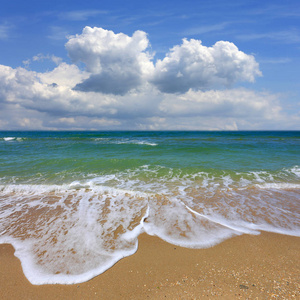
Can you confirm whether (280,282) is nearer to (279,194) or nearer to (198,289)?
(198,289)

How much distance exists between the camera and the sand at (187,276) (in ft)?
8.38

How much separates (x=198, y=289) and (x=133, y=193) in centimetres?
448

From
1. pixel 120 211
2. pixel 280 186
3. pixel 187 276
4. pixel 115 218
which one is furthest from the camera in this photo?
pixel 280 186

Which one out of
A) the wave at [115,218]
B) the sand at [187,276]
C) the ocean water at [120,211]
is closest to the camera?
the sand at [187,276]

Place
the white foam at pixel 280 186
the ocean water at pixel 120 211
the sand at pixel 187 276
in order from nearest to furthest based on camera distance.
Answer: the sand at pixel 187 276
the ocean water at pixel 120 211
the white foam at pixel 280 186

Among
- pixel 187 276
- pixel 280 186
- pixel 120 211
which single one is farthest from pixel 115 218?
pixel 280 186

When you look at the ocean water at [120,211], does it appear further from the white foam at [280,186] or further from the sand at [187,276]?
the sand at [187,276]

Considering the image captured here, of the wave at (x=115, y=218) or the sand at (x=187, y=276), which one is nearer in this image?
the sand at (x=187, y=276)

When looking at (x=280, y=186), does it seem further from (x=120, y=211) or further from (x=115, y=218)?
(x=115, y=218)

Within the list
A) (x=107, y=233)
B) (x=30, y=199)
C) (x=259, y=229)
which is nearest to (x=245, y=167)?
(x=259, y=229)

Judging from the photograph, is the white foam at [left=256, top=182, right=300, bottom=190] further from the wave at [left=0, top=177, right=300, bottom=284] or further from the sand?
the sand

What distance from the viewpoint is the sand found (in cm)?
255

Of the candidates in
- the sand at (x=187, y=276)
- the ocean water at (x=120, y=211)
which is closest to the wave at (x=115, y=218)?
the ocean water at (x=120, y=211)

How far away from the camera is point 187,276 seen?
2.85 metres
